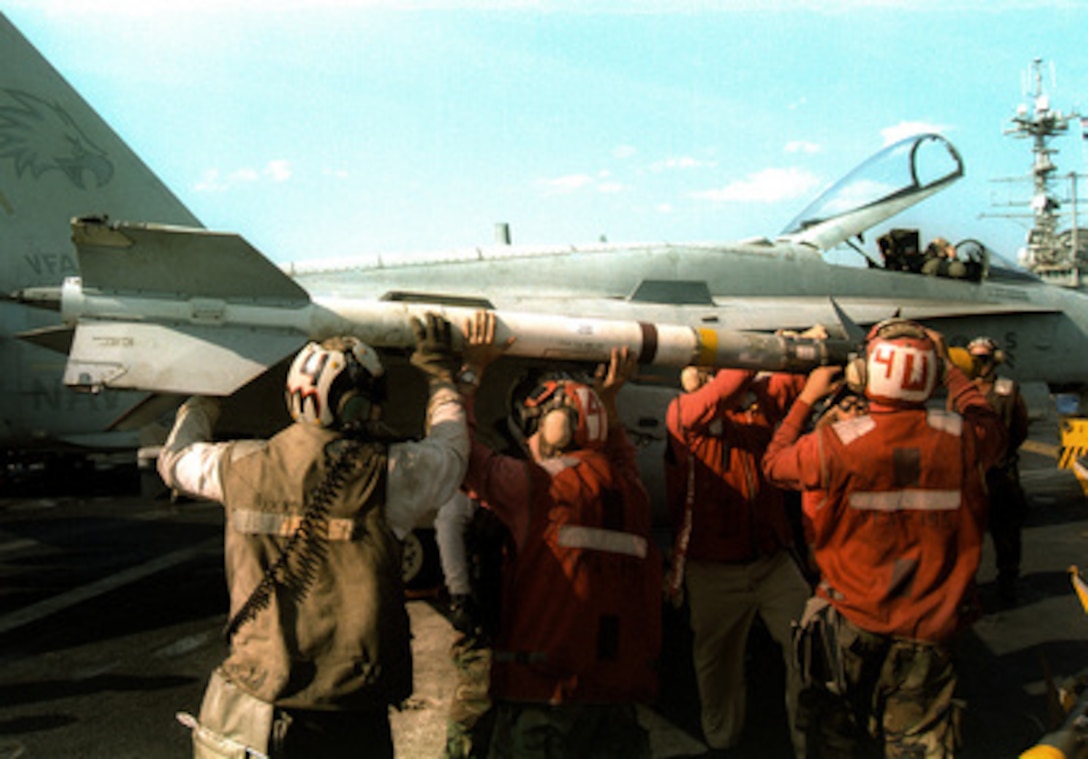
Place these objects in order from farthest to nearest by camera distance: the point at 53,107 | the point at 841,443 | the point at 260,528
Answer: the point at 53,107
the point at 841,443
the point at 260,528

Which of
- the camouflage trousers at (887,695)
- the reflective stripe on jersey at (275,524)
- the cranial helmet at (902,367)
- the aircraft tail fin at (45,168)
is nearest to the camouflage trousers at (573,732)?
the reflective stripe on jersey at (275,524)

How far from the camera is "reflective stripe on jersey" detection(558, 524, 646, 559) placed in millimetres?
2588

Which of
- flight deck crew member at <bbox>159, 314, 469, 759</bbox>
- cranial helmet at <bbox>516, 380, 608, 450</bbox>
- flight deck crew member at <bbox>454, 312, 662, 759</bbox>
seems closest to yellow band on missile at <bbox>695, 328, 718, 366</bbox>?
cranial helmet at <bbox>516, 380, 608, 450</bbox>

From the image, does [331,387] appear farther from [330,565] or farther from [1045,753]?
[1045,753]

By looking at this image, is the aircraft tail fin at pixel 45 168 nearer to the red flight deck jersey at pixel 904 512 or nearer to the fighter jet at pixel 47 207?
the fighter jet at pixel 47 207

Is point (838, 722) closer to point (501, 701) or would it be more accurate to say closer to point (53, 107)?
point (501, 701)

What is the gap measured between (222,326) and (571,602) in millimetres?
2981

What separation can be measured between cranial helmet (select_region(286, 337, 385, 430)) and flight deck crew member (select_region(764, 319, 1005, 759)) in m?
1.72

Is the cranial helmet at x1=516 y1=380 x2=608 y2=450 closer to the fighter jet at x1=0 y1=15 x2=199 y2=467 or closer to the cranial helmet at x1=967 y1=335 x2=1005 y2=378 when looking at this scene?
the cranial helmet at x1=967 y1=335 x2=1005 y2=378

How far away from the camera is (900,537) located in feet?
9.82

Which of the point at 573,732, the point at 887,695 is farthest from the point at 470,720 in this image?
the point at 887,695

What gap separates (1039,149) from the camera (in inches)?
2128

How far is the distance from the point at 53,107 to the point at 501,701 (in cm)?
1130

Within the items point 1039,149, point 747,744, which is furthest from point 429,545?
point 1039,149
